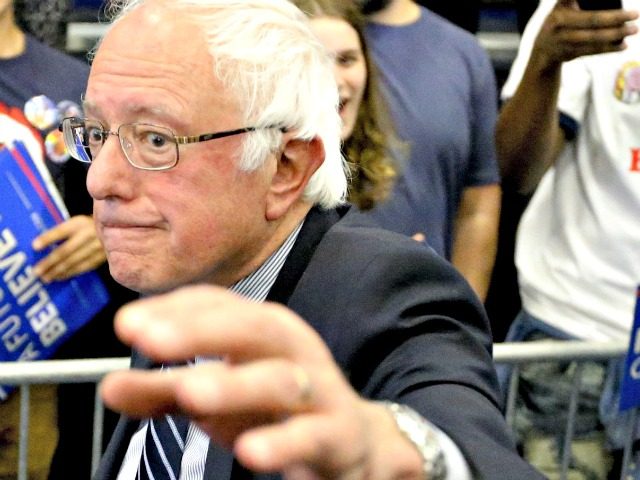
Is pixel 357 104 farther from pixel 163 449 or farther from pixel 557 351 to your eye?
pixel 163 449

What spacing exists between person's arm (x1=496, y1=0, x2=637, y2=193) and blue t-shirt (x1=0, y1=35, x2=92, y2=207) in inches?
36.4

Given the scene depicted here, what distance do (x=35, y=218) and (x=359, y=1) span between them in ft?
2.79

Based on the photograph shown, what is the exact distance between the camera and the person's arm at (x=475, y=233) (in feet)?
9.53

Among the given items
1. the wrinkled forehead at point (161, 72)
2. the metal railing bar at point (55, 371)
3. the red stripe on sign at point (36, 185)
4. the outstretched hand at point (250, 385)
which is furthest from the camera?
the red stripe on sign at point (36, 185)

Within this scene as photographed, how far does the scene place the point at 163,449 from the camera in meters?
1.66

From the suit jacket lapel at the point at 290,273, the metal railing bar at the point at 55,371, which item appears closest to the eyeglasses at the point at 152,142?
the suit jacket lapel at the point at 290,273

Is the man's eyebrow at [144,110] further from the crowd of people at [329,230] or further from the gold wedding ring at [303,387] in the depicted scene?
the gold wedding ring at [303,387]

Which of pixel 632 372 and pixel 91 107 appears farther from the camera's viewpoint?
pixel 632 372

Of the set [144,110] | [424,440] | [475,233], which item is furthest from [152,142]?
[475,233]

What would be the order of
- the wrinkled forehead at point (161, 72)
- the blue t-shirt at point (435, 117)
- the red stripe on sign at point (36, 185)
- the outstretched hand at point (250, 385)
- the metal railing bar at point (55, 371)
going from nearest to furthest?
the outstretched hand at point (250, 385), the wrinkled forehead at point (161, 72), the metal railing bar at point (55, 371), the red stripe on sign at point (36, 185), the blue t-shirt at point (435, 117)

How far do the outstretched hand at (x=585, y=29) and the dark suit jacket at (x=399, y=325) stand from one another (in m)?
0.91

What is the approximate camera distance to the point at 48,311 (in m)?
2.35

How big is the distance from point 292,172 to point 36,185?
2.74 ft

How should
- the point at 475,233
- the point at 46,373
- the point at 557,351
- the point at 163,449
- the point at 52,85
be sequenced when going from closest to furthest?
1. the point at 163,449
2. the point at 46,373
3. the point at 557,351
4. the point at 52,85
5. the point at 475,233
